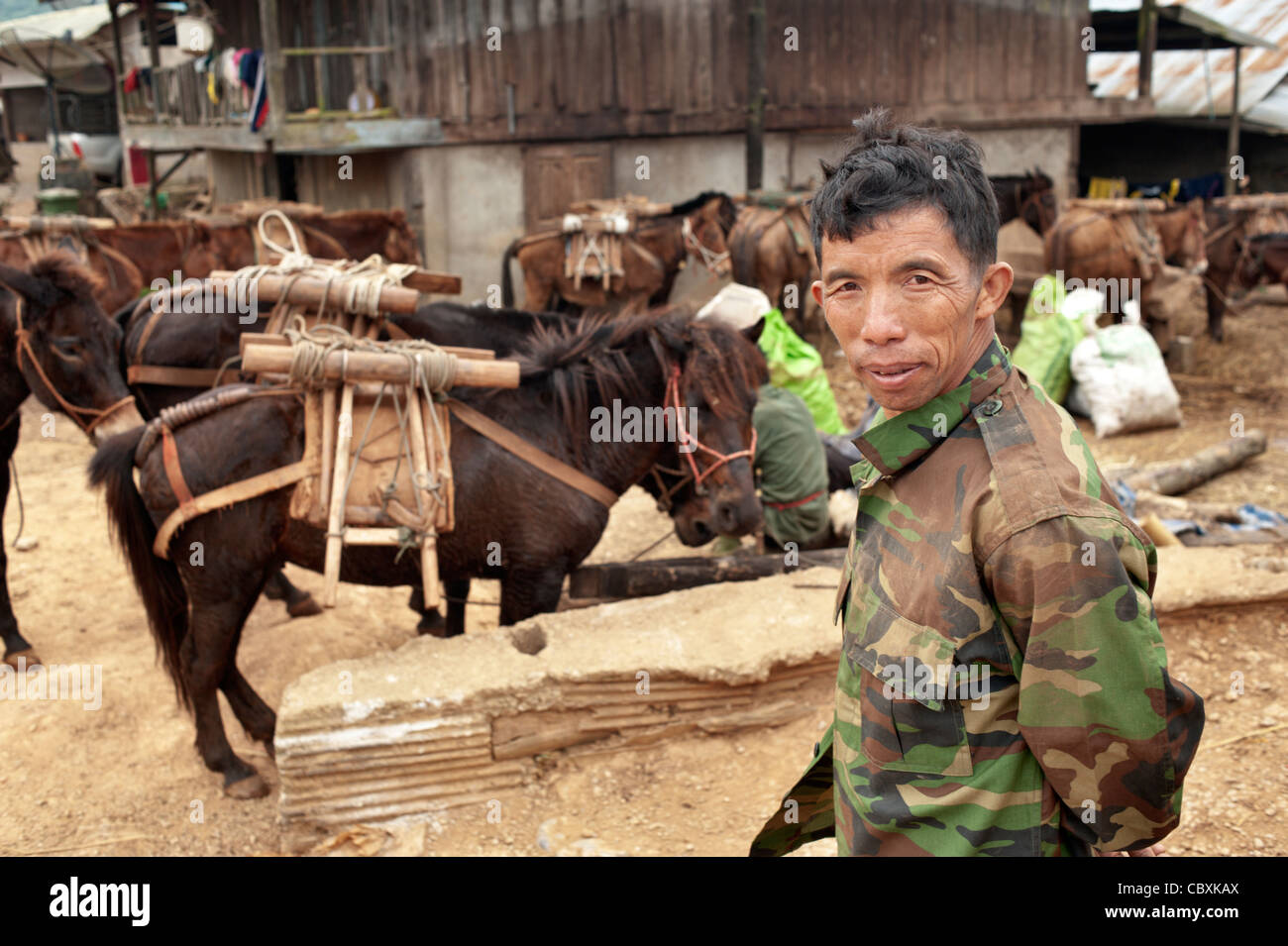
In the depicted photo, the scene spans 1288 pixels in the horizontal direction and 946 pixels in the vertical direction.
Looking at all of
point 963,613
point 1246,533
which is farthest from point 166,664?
point 1246,533

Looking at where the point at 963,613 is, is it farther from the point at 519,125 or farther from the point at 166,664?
the point at 519,125

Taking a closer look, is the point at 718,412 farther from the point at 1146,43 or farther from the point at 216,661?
the point at 1146,43

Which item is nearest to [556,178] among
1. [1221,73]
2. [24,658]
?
[24,658]

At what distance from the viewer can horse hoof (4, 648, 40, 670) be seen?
16.4ft

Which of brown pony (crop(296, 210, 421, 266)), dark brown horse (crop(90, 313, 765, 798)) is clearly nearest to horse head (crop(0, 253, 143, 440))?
dark brown horse (crop(90, 313, 765, 798))

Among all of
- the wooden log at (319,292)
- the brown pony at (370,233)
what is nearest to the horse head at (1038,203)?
the brown pony at (370,233)

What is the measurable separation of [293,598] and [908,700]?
475 centimetres

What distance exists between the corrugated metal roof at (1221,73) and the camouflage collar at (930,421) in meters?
15.0

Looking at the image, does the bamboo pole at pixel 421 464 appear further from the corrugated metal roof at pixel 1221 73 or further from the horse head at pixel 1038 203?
the corrugated metal roof at pixel 1221 73

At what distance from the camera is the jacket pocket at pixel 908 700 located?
1.42 metres

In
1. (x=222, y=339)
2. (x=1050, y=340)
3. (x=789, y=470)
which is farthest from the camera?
(x=1050, y=340)

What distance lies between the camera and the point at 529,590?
4074 millimetres

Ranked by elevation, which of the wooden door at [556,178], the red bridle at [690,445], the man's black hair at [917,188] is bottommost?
the red bridle at [690,445]

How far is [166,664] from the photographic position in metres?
4.02
